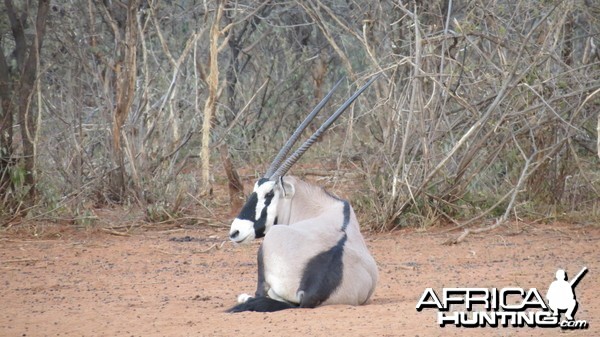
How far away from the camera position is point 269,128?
12.8m

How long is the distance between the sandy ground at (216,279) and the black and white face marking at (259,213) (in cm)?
35

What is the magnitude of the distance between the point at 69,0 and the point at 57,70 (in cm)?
160

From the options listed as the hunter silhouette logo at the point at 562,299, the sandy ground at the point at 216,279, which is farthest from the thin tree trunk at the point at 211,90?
the hunter silhouette logo at the point at 562,299

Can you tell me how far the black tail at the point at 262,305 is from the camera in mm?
5410

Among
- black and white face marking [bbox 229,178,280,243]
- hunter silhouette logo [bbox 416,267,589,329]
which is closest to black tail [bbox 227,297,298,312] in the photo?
hunter silhouette logo [bbox 416,267,589,329]

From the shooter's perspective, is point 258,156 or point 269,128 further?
point 269,128

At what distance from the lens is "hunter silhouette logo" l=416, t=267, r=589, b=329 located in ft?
15.7

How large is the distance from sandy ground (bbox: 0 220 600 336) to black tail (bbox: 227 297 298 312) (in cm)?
11

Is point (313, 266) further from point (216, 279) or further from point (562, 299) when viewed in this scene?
point (216, 279)

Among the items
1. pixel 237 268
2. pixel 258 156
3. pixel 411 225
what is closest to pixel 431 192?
pixel 411 225

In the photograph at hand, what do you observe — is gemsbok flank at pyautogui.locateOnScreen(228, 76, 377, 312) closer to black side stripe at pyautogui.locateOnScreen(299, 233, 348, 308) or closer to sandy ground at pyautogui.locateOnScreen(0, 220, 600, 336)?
black side stripe at pyautogui.locateOnScreen(299, 233, 348, 308)

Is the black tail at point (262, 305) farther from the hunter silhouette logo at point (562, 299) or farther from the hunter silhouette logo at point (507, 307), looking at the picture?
the hunter silhouette logo at point (562, 299)

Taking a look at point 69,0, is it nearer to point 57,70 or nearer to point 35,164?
point 57,70

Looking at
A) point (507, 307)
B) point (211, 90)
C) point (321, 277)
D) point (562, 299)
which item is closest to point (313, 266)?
point (321, 277)
